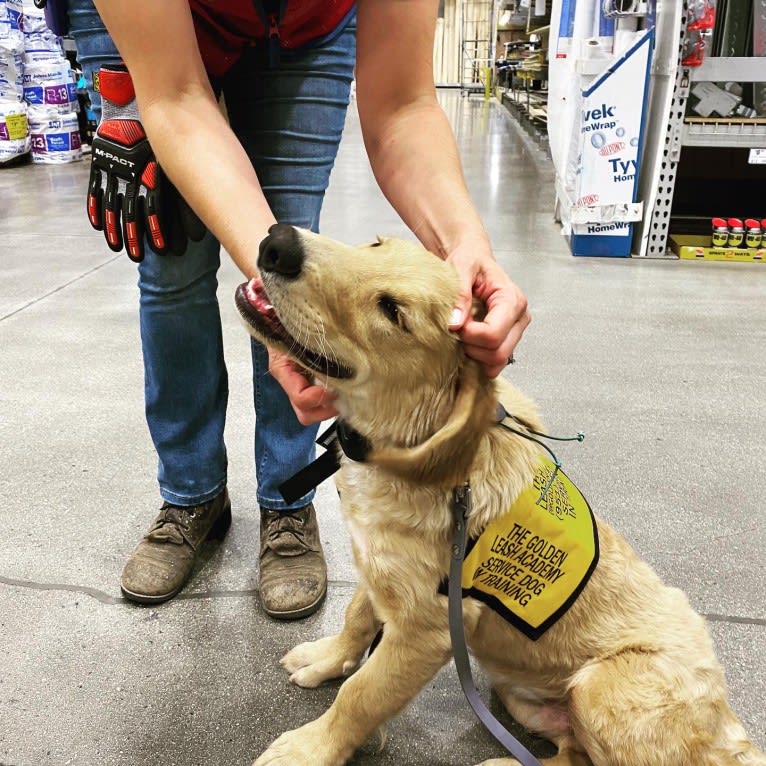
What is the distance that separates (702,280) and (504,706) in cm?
269

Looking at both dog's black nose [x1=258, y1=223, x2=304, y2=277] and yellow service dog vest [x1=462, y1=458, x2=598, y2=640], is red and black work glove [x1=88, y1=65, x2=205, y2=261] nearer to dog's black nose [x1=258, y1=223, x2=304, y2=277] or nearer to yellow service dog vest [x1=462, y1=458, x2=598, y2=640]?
dog's black nose [x1=258, y1=223, x2=304, y2=277]

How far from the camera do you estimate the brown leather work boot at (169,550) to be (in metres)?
1.41

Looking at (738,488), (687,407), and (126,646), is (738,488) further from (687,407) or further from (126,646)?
(126,646)

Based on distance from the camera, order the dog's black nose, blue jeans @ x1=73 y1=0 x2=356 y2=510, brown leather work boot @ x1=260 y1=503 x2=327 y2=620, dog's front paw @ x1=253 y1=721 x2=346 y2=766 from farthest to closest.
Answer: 1. brown leather work boot @ x1=260 y1=503 x2=327 y2=620
2. blue jeans @ x1=73 y1=0 x2=356 y2=510
3. dog's front paw @ x1=253 y1=721 x2=346 y2=766
4. the dog's black nose

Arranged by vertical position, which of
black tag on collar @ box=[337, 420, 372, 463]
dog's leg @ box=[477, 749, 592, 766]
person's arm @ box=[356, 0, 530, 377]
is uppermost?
person's arm @ box=[356, 0, 530, 377]

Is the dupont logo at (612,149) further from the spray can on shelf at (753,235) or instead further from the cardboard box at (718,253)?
the spray can on shelf at (753,235)

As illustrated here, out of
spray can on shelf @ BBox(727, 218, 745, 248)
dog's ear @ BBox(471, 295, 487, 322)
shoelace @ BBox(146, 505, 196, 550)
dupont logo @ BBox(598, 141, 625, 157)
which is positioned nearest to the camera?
dog's ear @ BBox(471, 295, 487, 322)

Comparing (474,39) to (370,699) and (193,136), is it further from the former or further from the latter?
(370,699)

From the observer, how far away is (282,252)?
84 centimetres

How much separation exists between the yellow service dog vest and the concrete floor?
1.04ft

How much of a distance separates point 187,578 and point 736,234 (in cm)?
329

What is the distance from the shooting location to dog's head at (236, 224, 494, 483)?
2.84ft

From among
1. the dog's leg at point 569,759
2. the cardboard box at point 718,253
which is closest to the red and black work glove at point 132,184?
the dog's leg at point 569,759

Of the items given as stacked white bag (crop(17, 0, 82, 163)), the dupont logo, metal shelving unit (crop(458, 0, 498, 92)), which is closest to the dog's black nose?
the dupont logo
